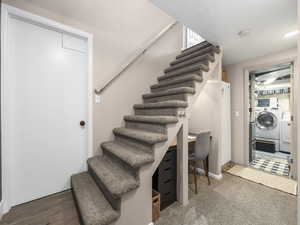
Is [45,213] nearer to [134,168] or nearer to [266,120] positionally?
[134,168]

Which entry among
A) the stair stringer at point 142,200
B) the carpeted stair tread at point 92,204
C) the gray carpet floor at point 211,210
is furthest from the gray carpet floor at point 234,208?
the carpeted stair tread at point 92,204

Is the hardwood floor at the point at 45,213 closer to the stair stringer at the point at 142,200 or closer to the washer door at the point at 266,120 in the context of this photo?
the stair stringer at the point at 142,200

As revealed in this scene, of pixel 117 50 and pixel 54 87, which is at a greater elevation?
pixel 117 50

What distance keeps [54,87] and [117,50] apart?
109 centimetres

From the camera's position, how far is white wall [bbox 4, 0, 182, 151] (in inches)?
66.1

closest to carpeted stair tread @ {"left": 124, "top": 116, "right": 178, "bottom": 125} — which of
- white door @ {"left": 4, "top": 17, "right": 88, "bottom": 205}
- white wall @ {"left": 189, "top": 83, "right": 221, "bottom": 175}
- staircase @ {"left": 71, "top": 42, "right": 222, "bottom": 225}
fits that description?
staircase @ {"left": 71, "top": 42, "right": 222, "bottom": 225}

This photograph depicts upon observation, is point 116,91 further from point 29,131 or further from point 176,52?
point 176,52

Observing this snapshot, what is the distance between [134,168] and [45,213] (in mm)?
1153

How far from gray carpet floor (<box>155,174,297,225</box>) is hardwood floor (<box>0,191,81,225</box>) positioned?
97cm

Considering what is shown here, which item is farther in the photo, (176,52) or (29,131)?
(176,52)

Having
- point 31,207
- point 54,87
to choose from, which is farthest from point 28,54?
point 31,207

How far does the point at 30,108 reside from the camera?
1.51 meters

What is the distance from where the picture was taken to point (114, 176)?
1.22 meters

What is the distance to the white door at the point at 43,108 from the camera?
1.43 meters
